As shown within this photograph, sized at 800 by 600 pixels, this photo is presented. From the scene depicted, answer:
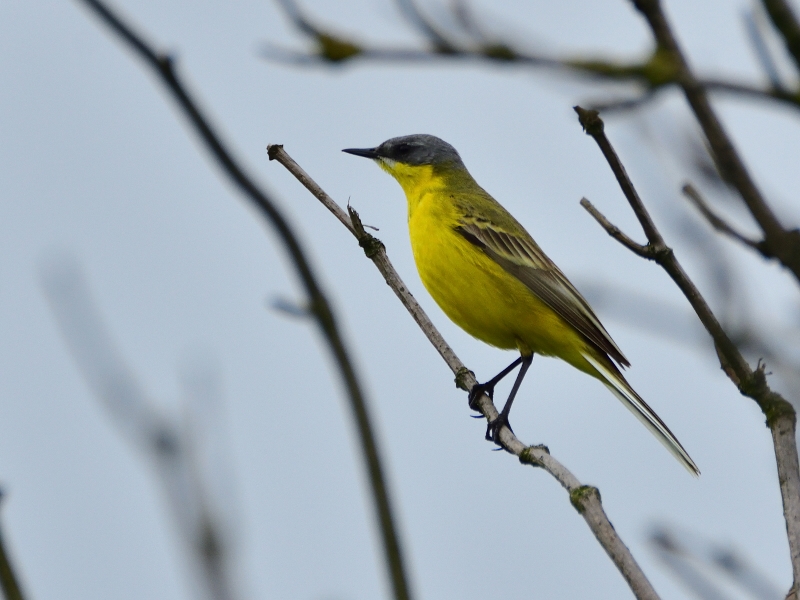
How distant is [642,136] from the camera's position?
3865 millimetres

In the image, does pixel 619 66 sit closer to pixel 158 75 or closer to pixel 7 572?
pixel 158 75

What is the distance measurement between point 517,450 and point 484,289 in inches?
147

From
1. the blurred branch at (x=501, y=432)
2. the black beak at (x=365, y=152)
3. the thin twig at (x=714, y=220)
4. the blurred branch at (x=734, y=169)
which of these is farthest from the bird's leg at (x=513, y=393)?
the blurred branch at (x=734, y=169)

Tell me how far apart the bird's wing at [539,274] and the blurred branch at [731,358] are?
162 inches

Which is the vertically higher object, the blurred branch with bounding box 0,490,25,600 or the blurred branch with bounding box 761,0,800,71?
the blurred branch with bounding box 761,0,800,71

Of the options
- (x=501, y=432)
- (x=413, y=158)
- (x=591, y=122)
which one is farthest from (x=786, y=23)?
(x=413, y=158)

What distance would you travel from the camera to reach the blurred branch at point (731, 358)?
315 centimetres

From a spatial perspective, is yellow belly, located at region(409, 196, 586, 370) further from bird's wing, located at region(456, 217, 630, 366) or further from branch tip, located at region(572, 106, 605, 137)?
branch tip, located at region(572, 106, 605, 137)

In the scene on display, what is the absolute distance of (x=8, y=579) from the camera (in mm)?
2818

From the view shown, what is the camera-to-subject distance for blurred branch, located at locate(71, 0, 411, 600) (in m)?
2.84

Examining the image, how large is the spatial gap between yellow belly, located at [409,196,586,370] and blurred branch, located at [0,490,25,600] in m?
6.03

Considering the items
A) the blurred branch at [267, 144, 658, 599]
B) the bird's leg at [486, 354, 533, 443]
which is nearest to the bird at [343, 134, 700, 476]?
the bird's leg at [486, 354, 533, 443]

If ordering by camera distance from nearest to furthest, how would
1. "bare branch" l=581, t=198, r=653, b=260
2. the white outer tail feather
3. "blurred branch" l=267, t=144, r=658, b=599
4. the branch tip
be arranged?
the branch tip
"blurred branch" l=267, t=144, r=658, b=599
"bare branch" l=581, t=198, r=653, b=260
the white outer tail feather

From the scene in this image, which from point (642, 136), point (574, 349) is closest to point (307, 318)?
point (642, 136)
